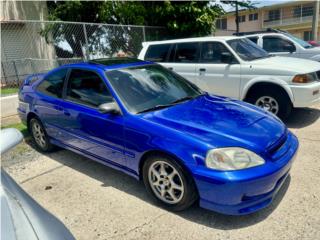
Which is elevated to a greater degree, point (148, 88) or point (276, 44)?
point (276, 44)

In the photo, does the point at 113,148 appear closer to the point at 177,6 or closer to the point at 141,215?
the point at 141,215

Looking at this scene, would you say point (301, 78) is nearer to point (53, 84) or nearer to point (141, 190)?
point (141, 190)

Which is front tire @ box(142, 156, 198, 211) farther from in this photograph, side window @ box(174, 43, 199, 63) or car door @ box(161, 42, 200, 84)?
side window @ box(174, 43, 199, 63)

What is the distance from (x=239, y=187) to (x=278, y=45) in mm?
7901

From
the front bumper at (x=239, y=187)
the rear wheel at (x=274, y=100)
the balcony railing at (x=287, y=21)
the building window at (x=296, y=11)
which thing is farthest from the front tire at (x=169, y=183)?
the building window at (x=296, y=11)

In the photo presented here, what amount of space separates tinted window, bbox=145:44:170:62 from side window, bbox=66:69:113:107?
334 centimetres

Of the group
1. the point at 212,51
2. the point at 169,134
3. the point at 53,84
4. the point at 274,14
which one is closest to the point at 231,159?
the point at 169,134

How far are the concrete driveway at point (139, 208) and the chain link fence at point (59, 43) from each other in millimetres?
6133

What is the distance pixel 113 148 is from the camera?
368 cm

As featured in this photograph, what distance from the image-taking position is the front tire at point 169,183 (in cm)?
301

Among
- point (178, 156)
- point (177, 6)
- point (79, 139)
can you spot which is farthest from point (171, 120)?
point (177, 6)

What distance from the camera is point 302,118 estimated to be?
6.18 meters

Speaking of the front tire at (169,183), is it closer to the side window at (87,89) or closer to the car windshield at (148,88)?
the car windshield at (148,88)

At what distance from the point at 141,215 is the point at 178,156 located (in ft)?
2.75
